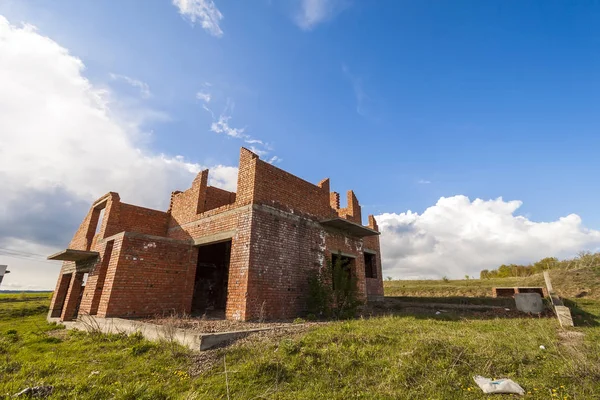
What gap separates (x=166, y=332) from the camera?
5684 mm

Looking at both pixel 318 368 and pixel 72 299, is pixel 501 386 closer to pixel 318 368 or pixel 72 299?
pixel 318 368

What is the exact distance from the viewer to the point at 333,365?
4332mm

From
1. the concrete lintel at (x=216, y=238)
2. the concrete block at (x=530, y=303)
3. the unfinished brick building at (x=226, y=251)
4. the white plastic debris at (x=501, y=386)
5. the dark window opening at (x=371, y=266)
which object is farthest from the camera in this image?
the dark window opening at (x=371, y=266)

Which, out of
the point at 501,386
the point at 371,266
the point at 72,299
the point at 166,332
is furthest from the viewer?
the point at 371,266

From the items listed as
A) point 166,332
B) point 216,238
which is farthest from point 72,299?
point 166,332

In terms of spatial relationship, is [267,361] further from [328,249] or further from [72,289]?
[72,289]

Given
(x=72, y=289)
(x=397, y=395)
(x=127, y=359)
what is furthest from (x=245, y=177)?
(x=72, y=289)

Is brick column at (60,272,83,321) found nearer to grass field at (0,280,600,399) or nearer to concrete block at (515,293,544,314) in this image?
grass field at (0,280,600,399)

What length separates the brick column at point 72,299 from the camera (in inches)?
410

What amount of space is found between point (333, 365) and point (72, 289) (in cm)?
1127

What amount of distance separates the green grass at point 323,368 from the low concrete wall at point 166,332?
24 centimetres

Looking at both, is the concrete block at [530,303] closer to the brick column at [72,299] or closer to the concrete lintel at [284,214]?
the concrete lintel at [284,214]

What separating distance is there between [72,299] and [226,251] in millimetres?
5784

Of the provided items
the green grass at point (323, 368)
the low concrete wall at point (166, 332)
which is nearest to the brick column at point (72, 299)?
the low concrete wall at point (166, 332)
